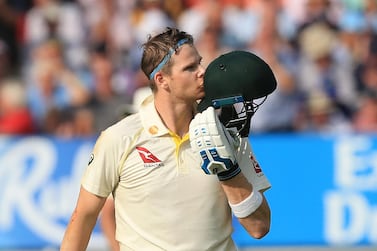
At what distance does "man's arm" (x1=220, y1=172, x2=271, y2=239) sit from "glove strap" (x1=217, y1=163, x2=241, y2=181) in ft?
0.09

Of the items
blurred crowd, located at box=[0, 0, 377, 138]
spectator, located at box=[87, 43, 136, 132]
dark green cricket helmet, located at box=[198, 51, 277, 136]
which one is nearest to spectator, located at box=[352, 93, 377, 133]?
blurred crowd, located at box=[0, 0, 377, 138]

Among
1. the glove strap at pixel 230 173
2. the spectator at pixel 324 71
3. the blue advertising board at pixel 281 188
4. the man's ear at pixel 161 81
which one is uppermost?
the man's ear at pixel 161 81

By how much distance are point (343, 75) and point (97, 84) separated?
9.97ft

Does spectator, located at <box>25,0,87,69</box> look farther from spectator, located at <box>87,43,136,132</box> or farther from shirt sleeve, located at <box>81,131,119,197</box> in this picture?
shirt sleeve, located at <box>81,131,119,197</box>

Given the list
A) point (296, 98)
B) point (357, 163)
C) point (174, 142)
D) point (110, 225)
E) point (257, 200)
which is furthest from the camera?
point (296, 98)

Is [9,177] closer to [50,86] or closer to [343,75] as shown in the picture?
[50,86]

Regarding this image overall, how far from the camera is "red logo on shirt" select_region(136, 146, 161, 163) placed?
203 inches

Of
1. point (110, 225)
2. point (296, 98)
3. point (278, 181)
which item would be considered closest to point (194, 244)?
point (110, 225)

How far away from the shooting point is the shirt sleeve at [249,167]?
5031 millimetres

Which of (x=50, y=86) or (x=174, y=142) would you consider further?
(x=50, y=86)

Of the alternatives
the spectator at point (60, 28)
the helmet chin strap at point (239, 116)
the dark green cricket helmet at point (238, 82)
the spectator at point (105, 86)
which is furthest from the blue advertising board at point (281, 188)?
the dark green cricket helmet at point (238, 82)

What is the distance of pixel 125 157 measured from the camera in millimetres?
5145

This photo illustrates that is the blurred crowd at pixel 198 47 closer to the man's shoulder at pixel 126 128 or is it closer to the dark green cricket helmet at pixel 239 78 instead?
the man's shoulder at pixel 126 128

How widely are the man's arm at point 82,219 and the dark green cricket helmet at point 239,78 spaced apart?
82 cm
